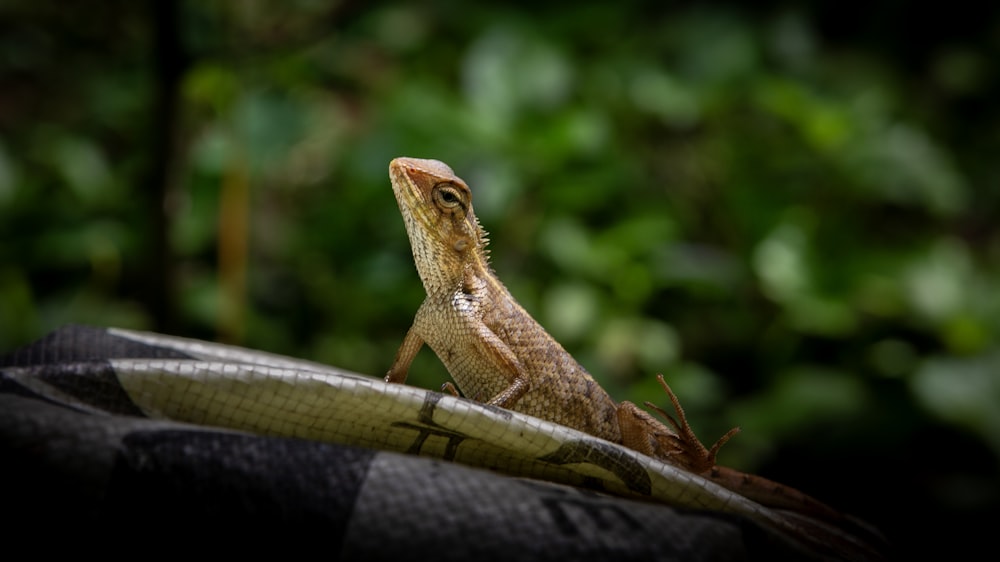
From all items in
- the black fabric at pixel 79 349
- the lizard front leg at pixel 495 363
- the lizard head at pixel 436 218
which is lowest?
the black fabric at pixel 79 349

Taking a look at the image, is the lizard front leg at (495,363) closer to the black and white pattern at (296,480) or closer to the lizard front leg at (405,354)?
the lizard front leg at (405,354)

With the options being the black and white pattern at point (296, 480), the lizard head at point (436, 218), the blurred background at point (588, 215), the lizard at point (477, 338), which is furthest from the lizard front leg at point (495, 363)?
the blurred background at point (588, 215)

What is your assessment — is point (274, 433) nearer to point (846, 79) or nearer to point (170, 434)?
point (170, 434)

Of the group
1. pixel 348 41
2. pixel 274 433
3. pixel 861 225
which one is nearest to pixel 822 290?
pixel 861 225

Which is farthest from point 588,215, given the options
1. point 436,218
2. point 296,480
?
point 296,480

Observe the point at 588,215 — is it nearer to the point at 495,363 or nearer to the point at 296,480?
the point at 495,363

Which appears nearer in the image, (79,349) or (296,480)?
(296,480)
